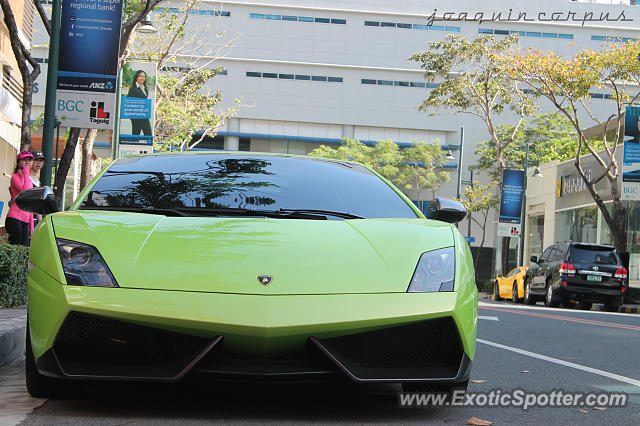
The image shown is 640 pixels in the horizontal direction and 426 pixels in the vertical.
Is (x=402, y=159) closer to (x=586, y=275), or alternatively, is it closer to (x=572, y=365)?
(x=586, y=275)

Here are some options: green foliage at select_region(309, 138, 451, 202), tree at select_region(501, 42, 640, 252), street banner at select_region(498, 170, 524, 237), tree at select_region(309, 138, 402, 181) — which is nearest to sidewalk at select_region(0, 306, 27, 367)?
tree at select_region(501, 42, 640, 252)

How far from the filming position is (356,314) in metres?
4.02

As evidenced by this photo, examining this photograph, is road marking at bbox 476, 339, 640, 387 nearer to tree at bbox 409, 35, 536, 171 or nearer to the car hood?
the car hood

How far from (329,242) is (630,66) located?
86.2 feet

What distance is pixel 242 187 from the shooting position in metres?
5.19

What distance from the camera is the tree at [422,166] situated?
72.6 meters

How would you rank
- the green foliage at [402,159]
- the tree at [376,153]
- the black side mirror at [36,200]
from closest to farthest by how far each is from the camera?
1. the black side mirror at [36,200]
2. the tree at [376,153]
3. the green foliage at [402,159]

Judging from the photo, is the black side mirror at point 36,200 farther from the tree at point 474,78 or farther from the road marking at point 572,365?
the tree at point 474,78

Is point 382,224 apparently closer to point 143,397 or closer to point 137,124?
point 143,397

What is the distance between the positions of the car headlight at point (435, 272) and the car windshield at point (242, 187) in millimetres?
694

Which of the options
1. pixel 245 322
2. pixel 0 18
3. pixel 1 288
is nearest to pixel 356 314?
pixel 245 322

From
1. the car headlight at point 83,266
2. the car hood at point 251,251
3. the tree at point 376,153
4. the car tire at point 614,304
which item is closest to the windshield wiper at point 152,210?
the car hood at point 251,251

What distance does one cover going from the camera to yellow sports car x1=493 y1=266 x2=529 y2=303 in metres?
28.9

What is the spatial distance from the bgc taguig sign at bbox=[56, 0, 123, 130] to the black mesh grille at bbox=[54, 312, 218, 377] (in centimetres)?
831
